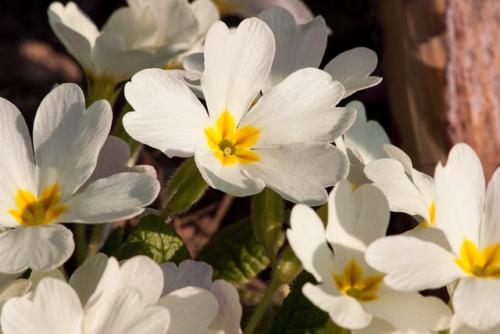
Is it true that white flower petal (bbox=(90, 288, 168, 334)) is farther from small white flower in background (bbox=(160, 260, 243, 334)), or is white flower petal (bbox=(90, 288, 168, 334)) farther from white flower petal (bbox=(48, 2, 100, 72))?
white flower petal (bbox=(48, 2, 100, 72))

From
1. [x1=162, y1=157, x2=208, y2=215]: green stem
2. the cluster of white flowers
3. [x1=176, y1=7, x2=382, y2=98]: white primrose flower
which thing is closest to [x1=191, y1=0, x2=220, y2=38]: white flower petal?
[x1=176, y1=7, x2=382, y2=98]: white primrose flower

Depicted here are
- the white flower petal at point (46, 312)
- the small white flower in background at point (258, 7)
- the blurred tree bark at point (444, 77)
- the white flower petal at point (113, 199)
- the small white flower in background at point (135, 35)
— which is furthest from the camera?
the blurred tree bark at point (444, 77)

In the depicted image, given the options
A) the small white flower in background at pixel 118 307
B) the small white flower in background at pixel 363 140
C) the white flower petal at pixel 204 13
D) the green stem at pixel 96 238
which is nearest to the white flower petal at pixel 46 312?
the small white flower in background at pixel 118 307

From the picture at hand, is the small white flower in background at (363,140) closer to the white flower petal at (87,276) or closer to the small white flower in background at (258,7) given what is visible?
the white flower petal at (87,276)

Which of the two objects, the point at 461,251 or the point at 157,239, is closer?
the point at 461,251

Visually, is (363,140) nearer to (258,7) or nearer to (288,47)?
(288,47)

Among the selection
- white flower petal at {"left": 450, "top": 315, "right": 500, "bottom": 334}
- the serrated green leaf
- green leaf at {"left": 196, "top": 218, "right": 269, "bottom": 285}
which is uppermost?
white flower petal at {"left": 450, "top": 315, "right": 500, "bottom": 334}

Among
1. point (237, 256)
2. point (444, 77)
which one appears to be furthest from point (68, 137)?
point (444, 77)

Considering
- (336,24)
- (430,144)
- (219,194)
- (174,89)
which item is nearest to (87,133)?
(174,89)
